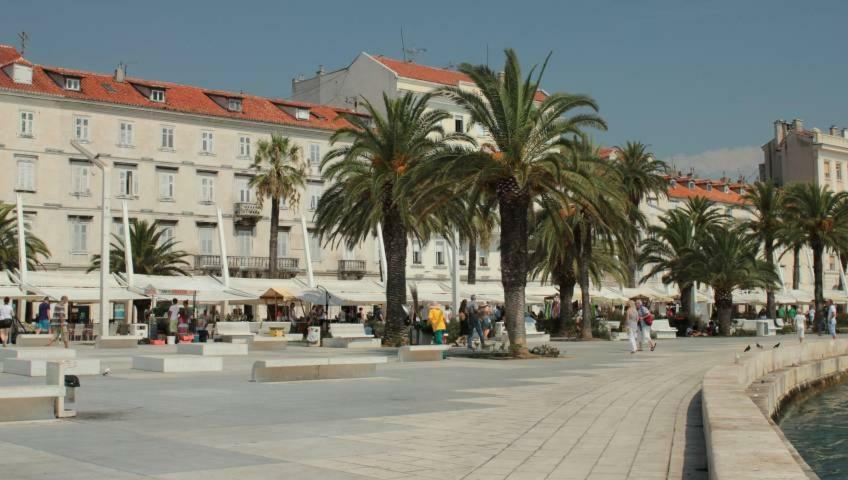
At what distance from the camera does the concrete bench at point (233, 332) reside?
35156 millimetres

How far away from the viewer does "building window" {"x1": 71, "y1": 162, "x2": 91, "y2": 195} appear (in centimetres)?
5591

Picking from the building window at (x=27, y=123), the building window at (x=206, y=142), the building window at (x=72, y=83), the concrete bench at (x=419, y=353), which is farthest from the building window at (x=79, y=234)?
the concrete bench at (x=419, y=353)

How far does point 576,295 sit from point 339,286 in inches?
601

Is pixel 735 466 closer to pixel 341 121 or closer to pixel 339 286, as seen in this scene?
pixel 339 286

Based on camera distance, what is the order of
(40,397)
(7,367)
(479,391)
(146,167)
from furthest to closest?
1. (146,167)
2. (7,367)
3. (479,391)
4. (40,397)

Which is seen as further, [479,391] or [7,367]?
[7,367]

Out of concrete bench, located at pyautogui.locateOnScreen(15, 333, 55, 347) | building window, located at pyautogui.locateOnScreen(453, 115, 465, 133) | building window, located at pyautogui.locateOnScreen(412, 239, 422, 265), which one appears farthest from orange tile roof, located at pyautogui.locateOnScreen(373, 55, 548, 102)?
concrete bench, located at pyautogui.locateOnScreen(15, 333, 55, 347)

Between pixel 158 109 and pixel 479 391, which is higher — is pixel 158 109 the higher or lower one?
the higher one

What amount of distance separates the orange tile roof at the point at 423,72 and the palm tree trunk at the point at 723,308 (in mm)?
25983

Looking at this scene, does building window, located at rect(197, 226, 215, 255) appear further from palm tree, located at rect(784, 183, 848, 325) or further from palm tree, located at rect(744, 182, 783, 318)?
palm tree, located at rect(784, 183, 848, 325)

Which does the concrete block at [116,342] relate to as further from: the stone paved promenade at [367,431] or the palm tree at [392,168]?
the stone paved promenade at [367,431]

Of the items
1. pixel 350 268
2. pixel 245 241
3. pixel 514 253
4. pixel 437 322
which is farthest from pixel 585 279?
pixel 245 241

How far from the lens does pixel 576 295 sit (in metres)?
51.2

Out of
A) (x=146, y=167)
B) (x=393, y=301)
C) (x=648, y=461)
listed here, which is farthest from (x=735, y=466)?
(x=146, y=167)
